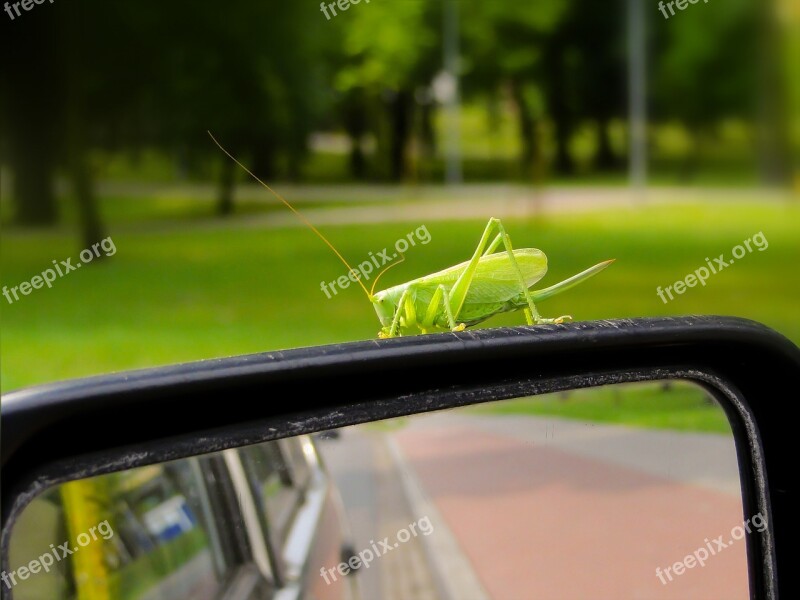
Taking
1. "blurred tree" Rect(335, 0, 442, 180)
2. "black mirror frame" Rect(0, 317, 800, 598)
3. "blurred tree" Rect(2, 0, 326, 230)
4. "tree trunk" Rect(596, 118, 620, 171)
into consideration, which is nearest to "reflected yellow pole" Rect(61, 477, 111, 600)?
"black mirror frame" Rect(0, 317, 800, 598)

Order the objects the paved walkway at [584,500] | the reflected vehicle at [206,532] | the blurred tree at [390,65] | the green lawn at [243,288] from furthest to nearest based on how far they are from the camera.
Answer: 1. the blurred tree at [390,65]
2. the green lawn at [243,288]
3. the paved walkway at [584,500]
4. the reflected vehicle at [206,532]

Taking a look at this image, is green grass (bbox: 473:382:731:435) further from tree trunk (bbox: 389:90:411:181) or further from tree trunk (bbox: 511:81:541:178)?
tree trunk (bbox: 389:90:411:181)

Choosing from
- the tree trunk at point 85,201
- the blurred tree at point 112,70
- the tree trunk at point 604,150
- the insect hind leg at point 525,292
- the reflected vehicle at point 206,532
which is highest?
→ the blurred tree at point 112,70

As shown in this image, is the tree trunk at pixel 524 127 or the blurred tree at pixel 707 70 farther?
the blurred tree at pixel 707 70

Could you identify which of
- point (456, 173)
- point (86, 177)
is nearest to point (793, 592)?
point (456, 173)

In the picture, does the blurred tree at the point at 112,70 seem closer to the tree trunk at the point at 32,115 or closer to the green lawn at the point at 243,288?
the tree trunk at the point at 32,115

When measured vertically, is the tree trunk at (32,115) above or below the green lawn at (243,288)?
above

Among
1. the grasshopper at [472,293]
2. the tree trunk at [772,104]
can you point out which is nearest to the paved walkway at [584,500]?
the grasshopper at [472,293]
